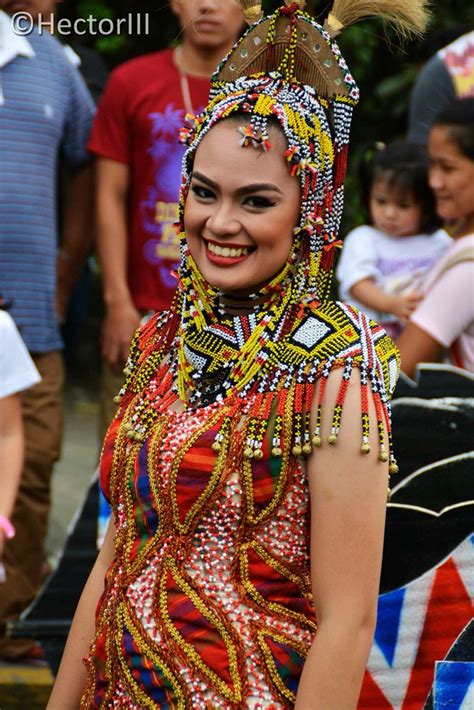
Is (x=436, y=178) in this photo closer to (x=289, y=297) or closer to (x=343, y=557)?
(x=289, y=297)

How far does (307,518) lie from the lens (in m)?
2.39

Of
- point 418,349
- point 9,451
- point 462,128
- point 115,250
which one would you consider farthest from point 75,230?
point 418,349

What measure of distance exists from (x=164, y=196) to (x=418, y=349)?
4.99ft

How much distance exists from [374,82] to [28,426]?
19.0ft

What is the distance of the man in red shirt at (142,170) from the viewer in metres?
4.98

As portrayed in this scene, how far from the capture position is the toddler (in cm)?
518

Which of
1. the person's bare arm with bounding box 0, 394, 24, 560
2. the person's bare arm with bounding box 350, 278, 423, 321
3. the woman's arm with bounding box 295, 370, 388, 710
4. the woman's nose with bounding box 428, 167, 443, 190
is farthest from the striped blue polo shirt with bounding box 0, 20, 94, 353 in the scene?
the woman's arm with bounding box 295, 370, 388, 710

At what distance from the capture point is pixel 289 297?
247cm

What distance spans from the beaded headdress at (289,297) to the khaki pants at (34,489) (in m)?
2.39

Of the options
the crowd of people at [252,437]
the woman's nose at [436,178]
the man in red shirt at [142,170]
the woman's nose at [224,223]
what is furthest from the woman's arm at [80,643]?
the man in red shirt at [142,170]

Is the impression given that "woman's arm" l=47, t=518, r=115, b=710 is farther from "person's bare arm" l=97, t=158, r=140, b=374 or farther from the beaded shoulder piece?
"person's bare arm" l=97, t=158, r=140, b=374

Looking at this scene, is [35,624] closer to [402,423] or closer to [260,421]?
[402,423]

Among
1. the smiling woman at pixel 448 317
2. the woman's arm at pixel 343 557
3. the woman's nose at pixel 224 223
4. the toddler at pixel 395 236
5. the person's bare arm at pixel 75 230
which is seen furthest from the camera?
the person's bare arm at pixel 75 230

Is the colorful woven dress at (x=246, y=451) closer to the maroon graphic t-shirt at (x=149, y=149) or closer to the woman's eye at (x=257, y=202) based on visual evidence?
A: the woman's eye at (x=257, y=202)
